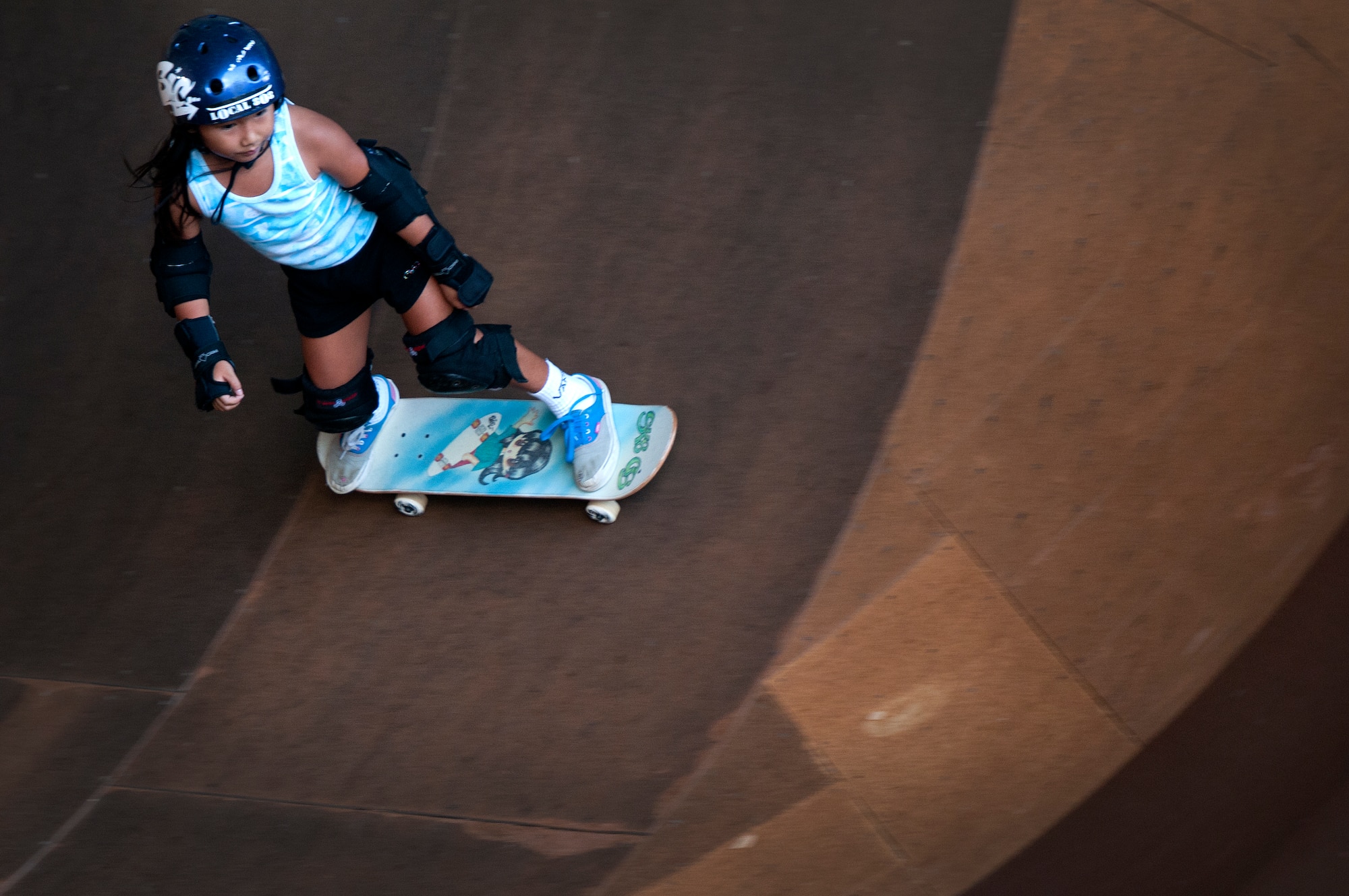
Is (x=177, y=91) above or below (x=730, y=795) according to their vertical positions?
above

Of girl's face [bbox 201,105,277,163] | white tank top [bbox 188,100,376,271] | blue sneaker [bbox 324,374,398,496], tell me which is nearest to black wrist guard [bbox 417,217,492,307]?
white tank top [bbox 188,100,376,271]

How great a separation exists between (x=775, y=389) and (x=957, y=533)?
980mm

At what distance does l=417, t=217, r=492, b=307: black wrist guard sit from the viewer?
3145 millimetres

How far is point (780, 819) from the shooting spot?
312 centimetres

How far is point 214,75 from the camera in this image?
260 cm

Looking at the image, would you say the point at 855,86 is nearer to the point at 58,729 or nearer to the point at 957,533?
the point at 957,533

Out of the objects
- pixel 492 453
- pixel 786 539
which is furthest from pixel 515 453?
pixel 786 539

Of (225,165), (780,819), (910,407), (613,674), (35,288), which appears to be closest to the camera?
(225,165)

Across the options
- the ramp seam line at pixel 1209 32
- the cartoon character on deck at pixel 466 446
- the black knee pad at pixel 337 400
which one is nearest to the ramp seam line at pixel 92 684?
the black knee pad at pixel 337 400

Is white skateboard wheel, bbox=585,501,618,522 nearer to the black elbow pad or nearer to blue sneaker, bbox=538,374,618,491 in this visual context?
blue sneaker, bbox=538,374,618,491

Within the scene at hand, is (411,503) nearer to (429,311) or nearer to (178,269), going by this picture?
(429,311)

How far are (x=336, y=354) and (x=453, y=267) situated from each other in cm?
62

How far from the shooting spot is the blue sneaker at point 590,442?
3.74 meters

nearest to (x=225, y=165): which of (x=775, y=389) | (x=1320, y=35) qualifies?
(x=775, y=389)
